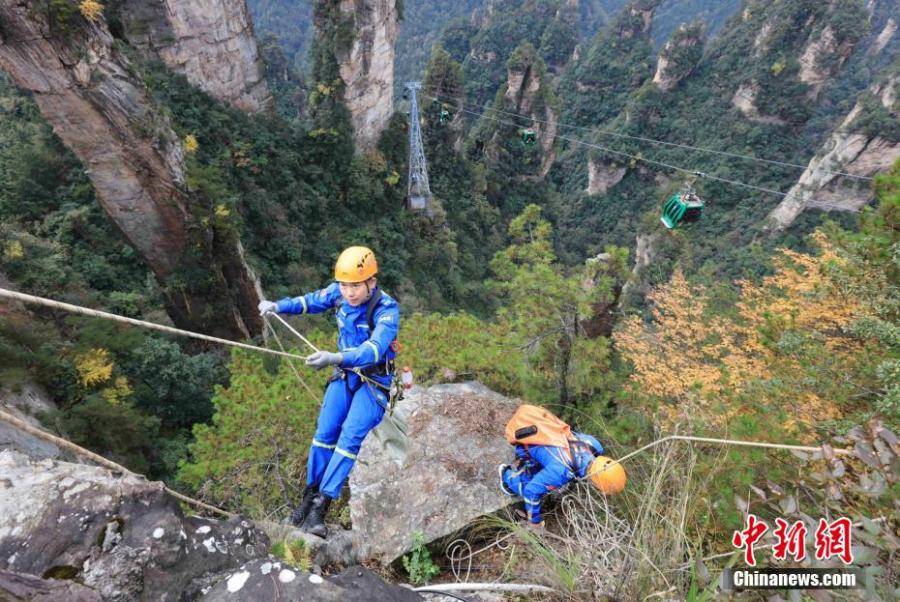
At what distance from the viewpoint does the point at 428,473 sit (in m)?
3.84

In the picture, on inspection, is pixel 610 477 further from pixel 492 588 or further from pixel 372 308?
pixel 372 308

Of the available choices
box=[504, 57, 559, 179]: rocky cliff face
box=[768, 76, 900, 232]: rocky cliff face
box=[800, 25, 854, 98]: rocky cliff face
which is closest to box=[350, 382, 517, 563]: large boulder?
box=[768, 76, 900, 232]: rocky cliff face

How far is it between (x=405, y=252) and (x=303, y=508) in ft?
66.1

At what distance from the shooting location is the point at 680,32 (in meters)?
46.9

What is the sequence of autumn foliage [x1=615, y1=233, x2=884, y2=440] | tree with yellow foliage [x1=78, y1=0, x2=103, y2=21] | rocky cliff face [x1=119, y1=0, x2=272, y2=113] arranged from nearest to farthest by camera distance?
autumn foliage [x1=615, y1=233, x2=884, y2=440], tree with yellow foliage [x1=78, y1=0, x2=103, y2=21], rocky cliff face [x1=119, y1=0, x2=272, y2=113]

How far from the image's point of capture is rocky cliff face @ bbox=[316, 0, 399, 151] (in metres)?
20.5

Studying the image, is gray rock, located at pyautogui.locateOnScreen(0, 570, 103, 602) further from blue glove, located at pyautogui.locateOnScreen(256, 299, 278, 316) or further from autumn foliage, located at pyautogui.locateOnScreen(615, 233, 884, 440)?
autumn foliage, located at pyautogui.locateOnScreen(615, 233, 884, 440)

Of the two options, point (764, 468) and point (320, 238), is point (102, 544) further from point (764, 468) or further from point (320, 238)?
point (320, 238)

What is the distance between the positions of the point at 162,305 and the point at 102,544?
38.7 ft

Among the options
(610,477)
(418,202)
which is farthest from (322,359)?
(418,202)

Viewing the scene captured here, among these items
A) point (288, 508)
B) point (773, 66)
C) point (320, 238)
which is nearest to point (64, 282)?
point (288, 508)

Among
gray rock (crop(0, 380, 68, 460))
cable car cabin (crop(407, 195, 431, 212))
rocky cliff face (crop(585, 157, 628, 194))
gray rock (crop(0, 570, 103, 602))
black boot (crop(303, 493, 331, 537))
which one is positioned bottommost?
rocky cliff face (crop(585, 157, 628, 194))

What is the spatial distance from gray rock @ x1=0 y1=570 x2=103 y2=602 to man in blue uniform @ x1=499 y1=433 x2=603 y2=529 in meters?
2.48

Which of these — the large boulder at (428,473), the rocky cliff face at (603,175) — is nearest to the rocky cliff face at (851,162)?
the rocky cliff face at (603,175)
